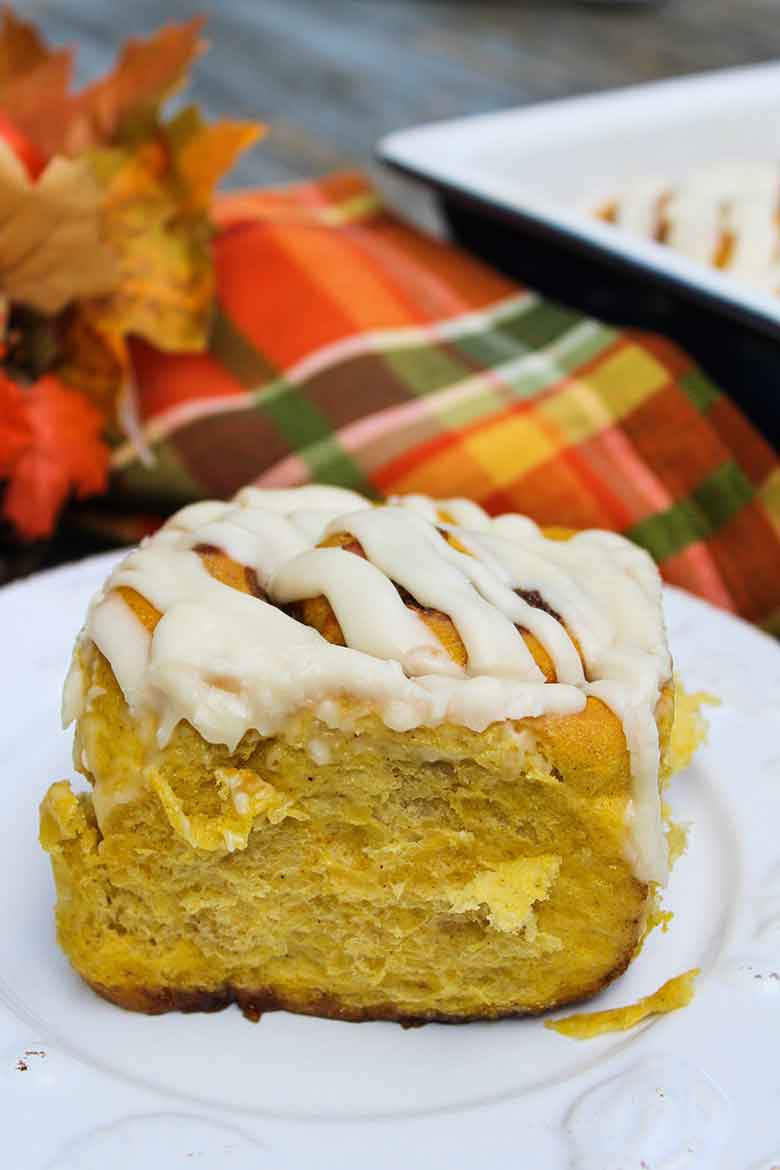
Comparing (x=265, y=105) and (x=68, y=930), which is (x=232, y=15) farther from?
(x=68, y=930)

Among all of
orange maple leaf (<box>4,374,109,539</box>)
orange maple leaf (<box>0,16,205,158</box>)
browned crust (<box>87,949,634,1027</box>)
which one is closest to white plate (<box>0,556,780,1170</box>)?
browned crust (<box>87,949,634,1027</box>)

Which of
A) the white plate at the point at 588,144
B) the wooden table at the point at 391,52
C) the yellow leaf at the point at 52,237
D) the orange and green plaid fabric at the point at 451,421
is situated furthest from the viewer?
the wooden table at the point at 391,52

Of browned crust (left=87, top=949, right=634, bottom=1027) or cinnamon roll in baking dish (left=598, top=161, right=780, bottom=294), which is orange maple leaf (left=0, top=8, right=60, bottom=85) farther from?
browned crust (left=87, top=949, right=634, bottom=1027)

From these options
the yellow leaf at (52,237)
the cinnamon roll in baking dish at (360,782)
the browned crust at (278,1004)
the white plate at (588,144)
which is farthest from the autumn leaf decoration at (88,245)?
the browned crust at (278,1004)

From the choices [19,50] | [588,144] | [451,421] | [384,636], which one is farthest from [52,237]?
[588,144]

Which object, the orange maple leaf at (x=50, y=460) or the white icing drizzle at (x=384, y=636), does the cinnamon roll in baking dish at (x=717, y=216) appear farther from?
the white icing drizzle at (x=384, y=636)

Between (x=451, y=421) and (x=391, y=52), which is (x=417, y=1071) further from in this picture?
(x=391, y=52)
